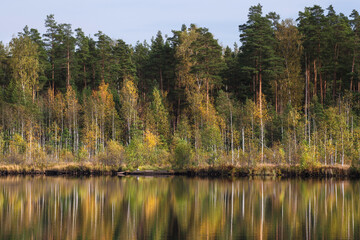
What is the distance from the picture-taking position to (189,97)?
55.3 meters

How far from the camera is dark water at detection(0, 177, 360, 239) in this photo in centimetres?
1608

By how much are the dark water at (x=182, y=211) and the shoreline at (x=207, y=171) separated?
514 centimetres

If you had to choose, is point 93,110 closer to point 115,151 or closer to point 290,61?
point 115,151

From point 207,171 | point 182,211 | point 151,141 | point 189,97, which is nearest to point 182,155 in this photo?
point 207,171

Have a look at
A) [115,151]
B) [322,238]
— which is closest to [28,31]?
[115,151]

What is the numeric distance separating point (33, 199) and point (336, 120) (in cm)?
2719

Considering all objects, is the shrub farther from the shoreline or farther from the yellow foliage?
the yellow foliage

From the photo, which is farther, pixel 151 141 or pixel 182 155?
pixel 151 141

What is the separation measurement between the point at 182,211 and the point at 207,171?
20.1m

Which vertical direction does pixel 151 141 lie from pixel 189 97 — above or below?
below

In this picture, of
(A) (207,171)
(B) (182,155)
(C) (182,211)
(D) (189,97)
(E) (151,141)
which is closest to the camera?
(C) (182,211)

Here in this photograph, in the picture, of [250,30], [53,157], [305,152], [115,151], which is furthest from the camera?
[250,30]

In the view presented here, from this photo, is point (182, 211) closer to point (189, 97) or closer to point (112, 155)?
point (112, 155)

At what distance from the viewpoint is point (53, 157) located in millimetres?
49188
